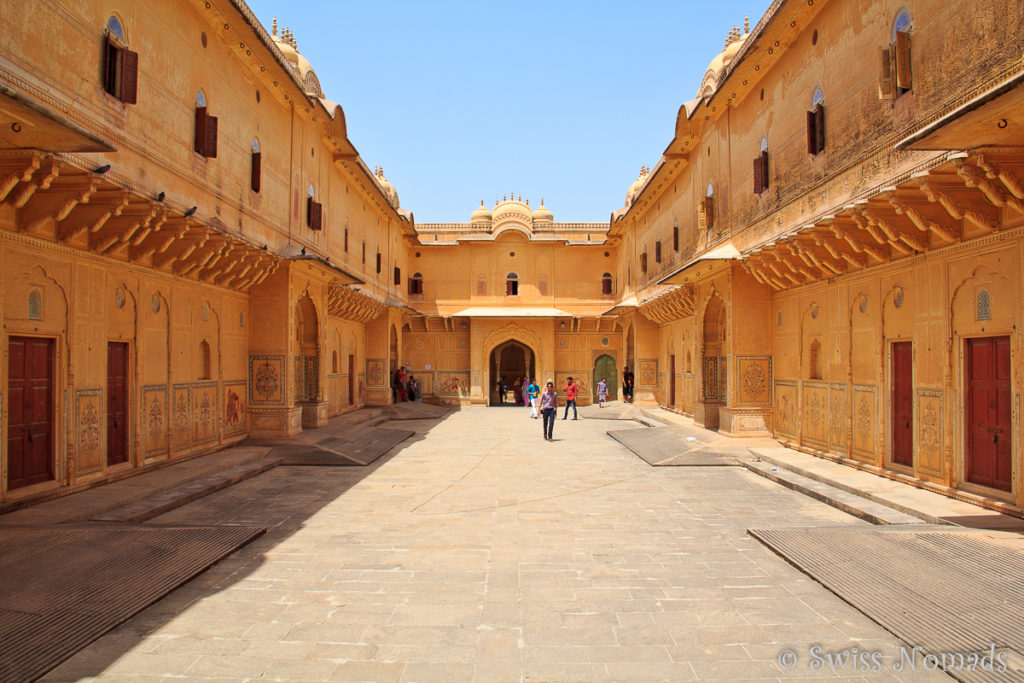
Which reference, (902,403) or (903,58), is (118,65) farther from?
(902,403)

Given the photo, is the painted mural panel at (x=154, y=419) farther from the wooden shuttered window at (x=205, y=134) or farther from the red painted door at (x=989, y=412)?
the red painted door at (x=989, y=412)

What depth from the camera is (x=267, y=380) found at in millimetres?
13398

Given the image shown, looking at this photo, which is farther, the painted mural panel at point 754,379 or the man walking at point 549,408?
the man walking at point 549,408

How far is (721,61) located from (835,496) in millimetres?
11579

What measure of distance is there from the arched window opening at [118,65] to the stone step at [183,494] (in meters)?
5.30

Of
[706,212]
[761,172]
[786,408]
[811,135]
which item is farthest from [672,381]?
[811,135]

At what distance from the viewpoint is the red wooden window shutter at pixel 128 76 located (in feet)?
27.0

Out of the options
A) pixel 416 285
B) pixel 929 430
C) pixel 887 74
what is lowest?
pixel 929 430

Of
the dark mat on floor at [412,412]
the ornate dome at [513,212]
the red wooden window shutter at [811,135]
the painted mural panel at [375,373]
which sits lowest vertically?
the dark mat on floor at [412,412]

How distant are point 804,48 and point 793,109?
1.02m

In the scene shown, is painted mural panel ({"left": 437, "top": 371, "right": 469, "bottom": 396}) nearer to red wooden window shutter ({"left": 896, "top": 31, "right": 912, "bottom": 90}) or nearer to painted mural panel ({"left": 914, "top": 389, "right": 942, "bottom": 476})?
painted mural panel ({"left": 914, "top": 389, "right": 942, "bottom": 476})

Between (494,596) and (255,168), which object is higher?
(255,168)

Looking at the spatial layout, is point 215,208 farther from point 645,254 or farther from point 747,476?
point 645,254

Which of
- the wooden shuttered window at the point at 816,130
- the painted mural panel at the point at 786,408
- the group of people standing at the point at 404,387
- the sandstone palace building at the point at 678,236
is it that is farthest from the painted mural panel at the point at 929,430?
the group of people standing at the point at 404,387
